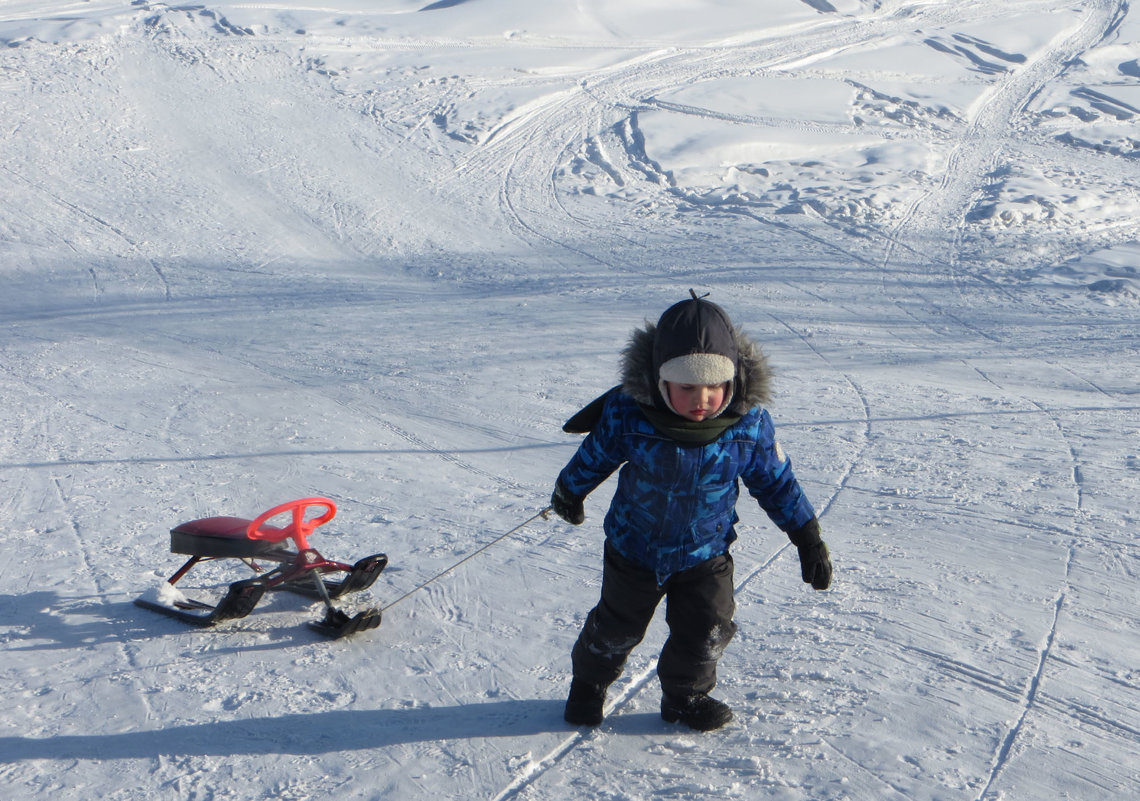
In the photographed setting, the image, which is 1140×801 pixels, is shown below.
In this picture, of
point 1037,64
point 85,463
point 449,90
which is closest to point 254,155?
point 449,90

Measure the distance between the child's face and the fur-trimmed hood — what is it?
0.17 ft

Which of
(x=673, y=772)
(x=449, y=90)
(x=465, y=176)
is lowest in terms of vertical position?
(x=673, y=772)

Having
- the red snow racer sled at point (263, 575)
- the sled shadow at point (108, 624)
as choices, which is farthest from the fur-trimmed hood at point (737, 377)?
the sled shadow at point (108, 624)

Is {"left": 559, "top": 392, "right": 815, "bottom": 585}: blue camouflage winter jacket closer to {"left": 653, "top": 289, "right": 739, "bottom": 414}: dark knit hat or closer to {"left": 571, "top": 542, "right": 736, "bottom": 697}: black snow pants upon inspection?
{"left": 571, "top": 542, "right": 736, "bottom": 697}: black snow pants

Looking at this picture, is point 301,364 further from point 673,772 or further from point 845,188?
point 845,188

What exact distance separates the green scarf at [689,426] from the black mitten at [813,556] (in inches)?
14.8

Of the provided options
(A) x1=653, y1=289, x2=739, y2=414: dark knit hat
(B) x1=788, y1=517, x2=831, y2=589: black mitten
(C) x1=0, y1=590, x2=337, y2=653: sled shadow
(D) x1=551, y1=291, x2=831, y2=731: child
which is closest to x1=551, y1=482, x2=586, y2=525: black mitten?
(D) x1=551, y1=291, x2=831, y2=731: child

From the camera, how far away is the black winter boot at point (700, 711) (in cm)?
299

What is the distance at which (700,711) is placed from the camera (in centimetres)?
299

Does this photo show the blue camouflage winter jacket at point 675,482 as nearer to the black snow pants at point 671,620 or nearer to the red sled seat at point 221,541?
the black snow pants at point 671,620

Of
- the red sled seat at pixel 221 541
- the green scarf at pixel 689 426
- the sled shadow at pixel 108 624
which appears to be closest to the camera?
the green scarf at pixel 689 426

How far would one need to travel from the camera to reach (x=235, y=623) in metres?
3.66

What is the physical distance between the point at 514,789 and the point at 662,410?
1.10 metres

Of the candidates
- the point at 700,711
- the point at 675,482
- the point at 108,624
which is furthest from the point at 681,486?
the point at 108,624
